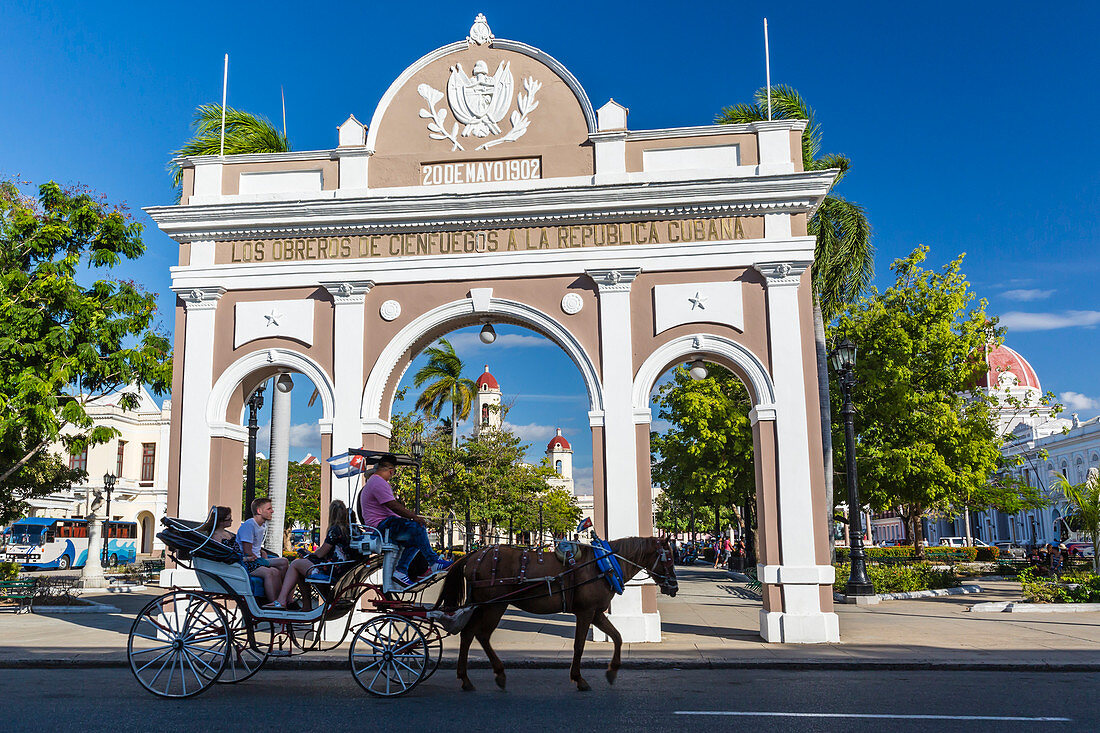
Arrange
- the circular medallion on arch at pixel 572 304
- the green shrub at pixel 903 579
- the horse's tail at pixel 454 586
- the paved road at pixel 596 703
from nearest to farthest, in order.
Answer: the paved road at pixel 596 703, the horse's tail at pixel 454 586, the circular medallion on arch at pixel 572 304, the green shrub at pixel 903 579

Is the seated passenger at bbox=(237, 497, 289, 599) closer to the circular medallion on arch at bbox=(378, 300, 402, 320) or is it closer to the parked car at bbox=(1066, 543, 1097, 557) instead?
the circular medallion on arch at bbox=(378, 300, 402, 320)

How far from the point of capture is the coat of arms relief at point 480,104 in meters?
14.8

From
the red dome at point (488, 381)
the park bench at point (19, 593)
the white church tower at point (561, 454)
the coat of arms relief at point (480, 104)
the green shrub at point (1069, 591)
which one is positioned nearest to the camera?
the coat of arms relief at point (480, 104)

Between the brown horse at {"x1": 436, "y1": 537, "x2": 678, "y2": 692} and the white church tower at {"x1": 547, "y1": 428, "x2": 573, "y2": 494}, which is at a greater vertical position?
the white church tower at {"x1": 547, "y1": 428, "x2": 573, "y2": 494}

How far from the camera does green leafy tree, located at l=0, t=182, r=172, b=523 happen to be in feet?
62.6

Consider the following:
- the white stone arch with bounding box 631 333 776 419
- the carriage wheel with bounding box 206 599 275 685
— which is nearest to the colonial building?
the white stone arch with bounding box 631 333 776 419

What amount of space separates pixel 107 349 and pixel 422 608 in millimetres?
14922

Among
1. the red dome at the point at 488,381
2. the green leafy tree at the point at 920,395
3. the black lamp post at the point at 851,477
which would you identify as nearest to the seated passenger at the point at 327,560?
the black lamp post at the point at 851,477

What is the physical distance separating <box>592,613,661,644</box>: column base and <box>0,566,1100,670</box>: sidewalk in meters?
0.29

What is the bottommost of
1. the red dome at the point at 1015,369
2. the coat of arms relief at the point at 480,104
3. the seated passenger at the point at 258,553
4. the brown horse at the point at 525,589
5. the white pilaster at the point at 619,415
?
the brown horse at the point at 525,589

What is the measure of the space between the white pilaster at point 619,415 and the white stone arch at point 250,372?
15.2ft

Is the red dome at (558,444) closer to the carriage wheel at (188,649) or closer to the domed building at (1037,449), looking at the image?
the domed building at (1037,449)

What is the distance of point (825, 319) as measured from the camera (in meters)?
27.6

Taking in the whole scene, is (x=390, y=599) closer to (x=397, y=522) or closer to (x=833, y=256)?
(x=397, y=522)
